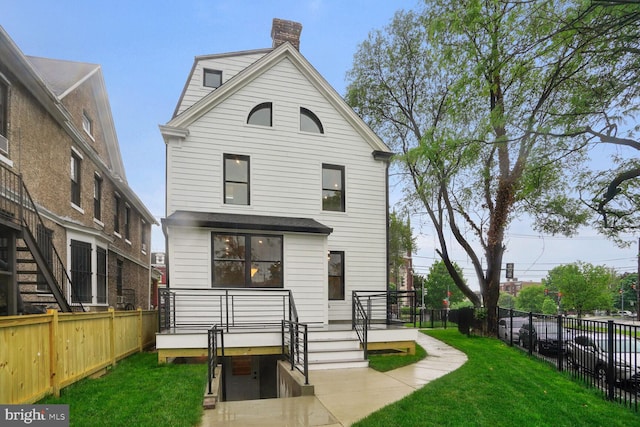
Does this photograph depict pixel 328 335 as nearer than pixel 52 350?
No

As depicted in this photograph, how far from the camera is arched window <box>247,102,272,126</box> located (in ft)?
37.7

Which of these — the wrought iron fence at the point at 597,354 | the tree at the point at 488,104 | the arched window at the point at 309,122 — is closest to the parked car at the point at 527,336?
the wrought iron fence at the point at 597,354

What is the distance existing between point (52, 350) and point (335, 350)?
5039mm

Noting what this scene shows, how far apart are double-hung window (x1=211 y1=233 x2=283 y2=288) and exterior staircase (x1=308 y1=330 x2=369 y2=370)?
2.08 metres

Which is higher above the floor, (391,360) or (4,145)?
(4,145)

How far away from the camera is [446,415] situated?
15.6 feet

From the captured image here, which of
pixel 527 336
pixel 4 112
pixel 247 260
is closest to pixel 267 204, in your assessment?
pixel 247 260

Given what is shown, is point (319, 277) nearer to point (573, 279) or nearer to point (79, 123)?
point (79, 123)

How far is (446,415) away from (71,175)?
38.7ft

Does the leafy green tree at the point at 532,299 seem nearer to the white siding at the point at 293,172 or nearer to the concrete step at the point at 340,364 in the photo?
the white siding at the point at 293,172

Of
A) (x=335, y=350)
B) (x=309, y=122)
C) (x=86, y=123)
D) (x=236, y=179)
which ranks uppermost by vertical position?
(x=86, y=123)

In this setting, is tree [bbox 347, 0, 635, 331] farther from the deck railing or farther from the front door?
the front door

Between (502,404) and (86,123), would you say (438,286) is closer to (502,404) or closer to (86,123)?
(86,123)

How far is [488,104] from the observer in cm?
1145
